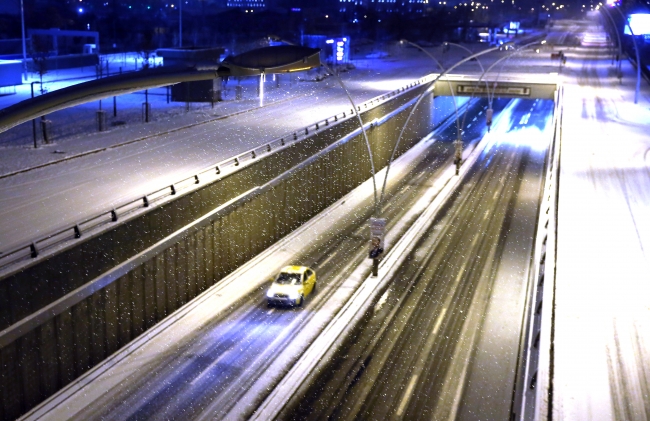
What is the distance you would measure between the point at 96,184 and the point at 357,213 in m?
15.3

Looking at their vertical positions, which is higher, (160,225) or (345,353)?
(160,225)

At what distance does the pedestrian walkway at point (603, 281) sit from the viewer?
14664 mm

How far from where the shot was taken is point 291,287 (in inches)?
984

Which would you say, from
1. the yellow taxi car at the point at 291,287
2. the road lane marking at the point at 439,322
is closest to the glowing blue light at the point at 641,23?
the road lane marking at the point at 439,322

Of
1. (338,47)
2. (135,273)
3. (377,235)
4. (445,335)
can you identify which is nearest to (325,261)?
(377,235)

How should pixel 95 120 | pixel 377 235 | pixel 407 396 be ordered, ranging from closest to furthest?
pixel 407 396, pixel 377 235, pixel 95 120

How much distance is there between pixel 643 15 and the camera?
106 m

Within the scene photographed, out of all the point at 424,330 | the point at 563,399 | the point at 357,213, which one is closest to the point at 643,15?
the point at 357,213

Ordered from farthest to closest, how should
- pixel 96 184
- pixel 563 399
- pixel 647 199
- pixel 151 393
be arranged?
pixel 647 199, pixel 96 184, pixel 151 393, pixel 563 399

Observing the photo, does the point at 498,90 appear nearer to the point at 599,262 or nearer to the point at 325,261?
the point at 325,261

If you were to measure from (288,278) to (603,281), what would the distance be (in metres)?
10.2

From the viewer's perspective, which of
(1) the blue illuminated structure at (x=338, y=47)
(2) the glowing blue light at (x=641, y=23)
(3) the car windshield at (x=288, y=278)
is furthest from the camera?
(2) the glowing blue light at (x=641, y=23)

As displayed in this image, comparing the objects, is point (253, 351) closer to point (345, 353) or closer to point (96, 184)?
point (345, 353)

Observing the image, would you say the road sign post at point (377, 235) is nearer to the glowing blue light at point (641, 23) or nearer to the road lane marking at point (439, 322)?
the road lane marking at point (439, 322)
